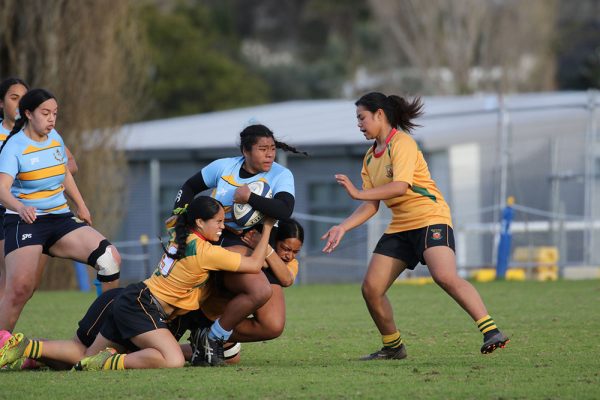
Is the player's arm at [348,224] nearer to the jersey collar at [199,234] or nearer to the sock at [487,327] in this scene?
the jersey collar at [199,234]

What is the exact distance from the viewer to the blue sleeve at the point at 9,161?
27.9 ft

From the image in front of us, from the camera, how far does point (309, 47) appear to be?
59.7m

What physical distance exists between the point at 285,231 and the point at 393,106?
1.24 metres

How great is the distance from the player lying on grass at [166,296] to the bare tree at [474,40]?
124 ft

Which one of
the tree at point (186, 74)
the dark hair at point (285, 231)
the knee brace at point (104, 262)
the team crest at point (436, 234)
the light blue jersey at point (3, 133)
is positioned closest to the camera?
the team crest at point (436, 234)

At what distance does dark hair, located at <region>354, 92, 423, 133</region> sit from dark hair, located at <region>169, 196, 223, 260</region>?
1.36m

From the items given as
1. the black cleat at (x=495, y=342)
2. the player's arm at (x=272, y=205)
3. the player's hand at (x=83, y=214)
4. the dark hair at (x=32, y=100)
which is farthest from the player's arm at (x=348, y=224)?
the dark hair at (x=32, y=100)

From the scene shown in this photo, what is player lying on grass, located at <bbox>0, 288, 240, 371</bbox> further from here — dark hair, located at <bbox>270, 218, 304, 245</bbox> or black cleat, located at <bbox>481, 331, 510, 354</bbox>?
black cleat, located at <bbox>481, 331, 510, 354</bbox>

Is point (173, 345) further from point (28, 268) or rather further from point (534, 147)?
point (534, 147)

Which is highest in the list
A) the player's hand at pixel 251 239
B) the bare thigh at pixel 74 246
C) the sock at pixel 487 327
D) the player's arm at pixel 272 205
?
the player's arm at pixel 272 205

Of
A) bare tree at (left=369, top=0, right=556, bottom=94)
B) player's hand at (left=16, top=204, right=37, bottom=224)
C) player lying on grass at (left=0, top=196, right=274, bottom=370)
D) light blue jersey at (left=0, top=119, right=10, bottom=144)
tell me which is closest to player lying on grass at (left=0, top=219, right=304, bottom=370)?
player lying on grass at (left=0, top=196, right=274, bottom=370)

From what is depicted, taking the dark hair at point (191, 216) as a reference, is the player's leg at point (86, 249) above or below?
below

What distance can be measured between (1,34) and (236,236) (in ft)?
40.2

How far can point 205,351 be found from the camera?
27.1ft
